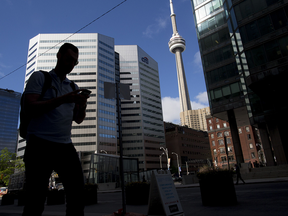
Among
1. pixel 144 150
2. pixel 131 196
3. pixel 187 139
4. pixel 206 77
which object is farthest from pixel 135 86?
pixel 131 196

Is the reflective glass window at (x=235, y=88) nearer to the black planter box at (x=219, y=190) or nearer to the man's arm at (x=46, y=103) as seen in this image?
the black planter box at (x=219, y=190)

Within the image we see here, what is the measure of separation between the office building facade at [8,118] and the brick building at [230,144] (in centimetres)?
14962

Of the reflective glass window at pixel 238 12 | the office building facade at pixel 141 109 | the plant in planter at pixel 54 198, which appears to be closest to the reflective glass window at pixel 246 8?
the reflective glass window at pixel 238 12

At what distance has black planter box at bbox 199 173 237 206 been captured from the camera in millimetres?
5855

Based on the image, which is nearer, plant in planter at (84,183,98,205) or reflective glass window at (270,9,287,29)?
plant in planter at (84,183,98,205)

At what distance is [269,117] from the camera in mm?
27219

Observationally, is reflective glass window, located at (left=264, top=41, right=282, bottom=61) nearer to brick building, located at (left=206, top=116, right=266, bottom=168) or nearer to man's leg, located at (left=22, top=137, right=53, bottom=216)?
man's leg, located at (left=22, top=137, right=53, bottom=216)

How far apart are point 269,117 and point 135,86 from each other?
312ft

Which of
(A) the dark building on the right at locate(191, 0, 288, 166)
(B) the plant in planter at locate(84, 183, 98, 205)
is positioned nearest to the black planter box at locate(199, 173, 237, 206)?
(B) the plant in planter at locate(84, 183, 98, 205)

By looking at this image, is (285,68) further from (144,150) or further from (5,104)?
(5,104)

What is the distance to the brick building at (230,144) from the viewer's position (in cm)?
8088

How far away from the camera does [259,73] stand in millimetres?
26094

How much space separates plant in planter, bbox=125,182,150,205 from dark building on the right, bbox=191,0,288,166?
23163 millimetres

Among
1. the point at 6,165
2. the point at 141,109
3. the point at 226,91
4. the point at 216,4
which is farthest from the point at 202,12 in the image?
the point at 141,109
